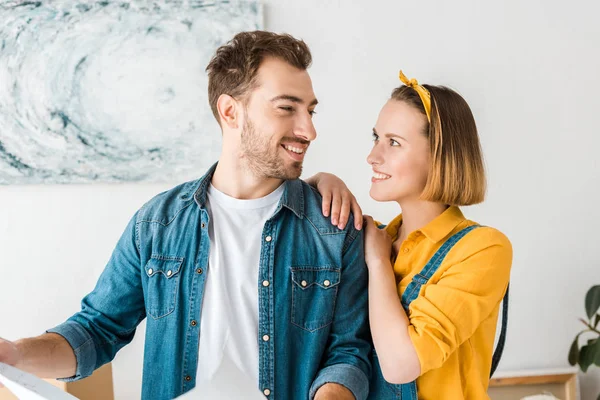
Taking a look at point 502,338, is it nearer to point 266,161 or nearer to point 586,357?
point 266,161

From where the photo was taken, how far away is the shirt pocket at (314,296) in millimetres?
1589

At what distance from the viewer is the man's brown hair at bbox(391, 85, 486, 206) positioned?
1601 mm

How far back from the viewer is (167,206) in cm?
170

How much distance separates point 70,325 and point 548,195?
7.77 feet

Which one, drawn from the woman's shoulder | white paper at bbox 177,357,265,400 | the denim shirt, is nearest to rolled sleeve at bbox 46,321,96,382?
the denim shirt

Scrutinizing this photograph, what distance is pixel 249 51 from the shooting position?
66.7 inches

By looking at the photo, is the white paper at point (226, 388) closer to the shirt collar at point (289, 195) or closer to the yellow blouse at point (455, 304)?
the yellow blouse at point (455, 304)

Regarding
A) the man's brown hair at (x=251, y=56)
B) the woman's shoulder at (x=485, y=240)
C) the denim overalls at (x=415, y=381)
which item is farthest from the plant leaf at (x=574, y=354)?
the man's brown hair at (x=251, y=56)

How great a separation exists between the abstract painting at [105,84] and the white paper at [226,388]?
2.04m

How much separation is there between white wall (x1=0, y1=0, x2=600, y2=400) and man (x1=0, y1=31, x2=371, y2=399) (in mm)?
1304

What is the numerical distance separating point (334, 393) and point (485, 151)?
1.96 metres

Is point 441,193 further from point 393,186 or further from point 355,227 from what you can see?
point 355,227

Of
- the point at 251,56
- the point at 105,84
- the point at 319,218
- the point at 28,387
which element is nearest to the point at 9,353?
the point at 28,387

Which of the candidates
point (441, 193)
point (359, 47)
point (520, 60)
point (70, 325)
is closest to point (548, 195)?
point (520, 60)
